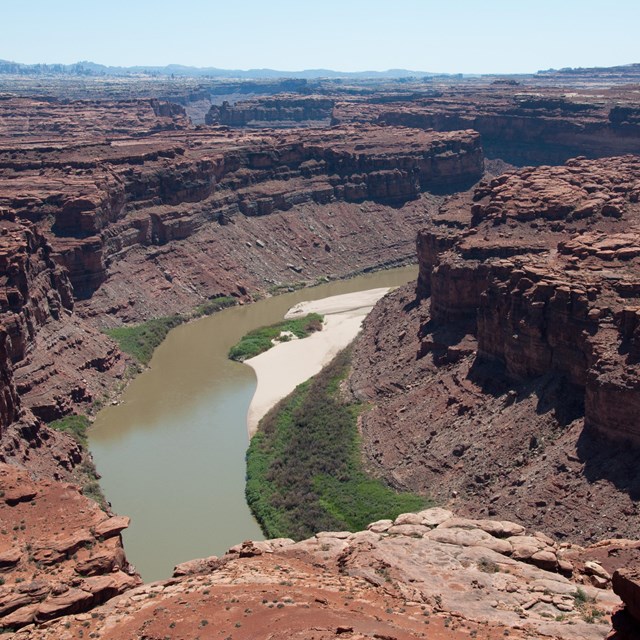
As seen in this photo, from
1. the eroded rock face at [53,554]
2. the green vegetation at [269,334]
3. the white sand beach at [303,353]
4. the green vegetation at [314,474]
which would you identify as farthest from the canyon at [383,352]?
the green vegetation at [269,334]

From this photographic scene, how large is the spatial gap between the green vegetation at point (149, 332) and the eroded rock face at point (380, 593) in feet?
117

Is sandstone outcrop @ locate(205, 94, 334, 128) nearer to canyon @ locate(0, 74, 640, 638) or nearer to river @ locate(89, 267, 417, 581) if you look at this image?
canyon @ locate(0, 74, 640, 638)

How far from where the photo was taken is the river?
35906mm

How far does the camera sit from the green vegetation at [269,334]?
192ft

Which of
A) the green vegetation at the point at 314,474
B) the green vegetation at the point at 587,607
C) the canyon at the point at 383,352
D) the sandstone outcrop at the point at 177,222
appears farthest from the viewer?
the sandstone outcrop at the point at 177,222

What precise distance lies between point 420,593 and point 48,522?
9.39 metres

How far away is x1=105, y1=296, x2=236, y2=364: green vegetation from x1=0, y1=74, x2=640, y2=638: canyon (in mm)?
1063

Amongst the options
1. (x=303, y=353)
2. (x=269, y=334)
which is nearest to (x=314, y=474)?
(x=303, y=353)

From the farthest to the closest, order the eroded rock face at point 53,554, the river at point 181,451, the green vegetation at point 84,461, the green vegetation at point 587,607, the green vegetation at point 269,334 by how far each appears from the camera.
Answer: the green vegetation at point 269,334 → the green vegetation at point 84,461 → the river at point 181,451 → the eroded rock face at point 53,554 → the green vegetation at point 587,607

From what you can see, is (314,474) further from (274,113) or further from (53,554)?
(274,113)

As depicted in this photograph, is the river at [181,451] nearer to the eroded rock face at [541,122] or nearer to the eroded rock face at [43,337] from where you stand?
the eroded rock face at [43,337]

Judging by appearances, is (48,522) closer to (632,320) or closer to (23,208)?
(632,320)

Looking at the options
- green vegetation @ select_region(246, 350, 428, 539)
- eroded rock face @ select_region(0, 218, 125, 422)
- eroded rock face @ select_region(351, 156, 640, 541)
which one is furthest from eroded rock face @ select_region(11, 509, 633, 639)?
eroded rock face @ select_region(0, 218, 125, 422)

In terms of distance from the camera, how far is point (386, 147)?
9681 cm
